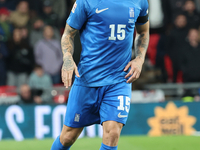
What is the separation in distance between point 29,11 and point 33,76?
2.13 meters

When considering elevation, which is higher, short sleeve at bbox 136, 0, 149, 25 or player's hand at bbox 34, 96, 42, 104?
short sleeve at bbox 136, 0, 149, 25

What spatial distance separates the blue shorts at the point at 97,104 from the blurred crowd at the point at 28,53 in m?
5.09

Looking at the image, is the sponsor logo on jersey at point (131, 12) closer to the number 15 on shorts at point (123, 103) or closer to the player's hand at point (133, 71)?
the player's hand at point (133, 71)

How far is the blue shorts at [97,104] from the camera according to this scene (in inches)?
143

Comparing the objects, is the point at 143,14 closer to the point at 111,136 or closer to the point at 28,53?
the point at 111,136

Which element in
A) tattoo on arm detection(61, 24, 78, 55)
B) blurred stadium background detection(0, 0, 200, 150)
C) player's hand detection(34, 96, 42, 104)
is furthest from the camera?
player's hand detection(34, 96, 42, 104)

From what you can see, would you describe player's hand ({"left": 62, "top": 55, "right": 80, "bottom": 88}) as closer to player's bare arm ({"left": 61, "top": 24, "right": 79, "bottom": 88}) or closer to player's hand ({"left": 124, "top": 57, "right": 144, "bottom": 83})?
player's bare arm ({"left": 61, "top": 24, "right": 79, "bottom": 88})

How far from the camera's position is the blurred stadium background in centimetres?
802

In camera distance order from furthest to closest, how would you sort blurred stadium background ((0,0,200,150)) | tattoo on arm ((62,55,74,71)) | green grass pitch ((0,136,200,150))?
blurred stadium background ((0,0,200,150)) < green grass pitch ((0,136,200,150)) < tattoo on arm ((62,55,74,71))

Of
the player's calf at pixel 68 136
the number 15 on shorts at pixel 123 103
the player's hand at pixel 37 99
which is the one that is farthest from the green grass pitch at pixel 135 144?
the number 15 on shorts at pixel 123 103

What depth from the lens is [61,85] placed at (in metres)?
9.77

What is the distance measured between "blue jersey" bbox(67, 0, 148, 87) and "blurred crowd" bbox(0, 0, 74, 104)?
5.22 m

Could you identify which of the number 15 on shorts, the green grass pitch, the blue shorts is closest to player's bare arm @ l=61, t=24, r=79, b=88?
the blue shorts

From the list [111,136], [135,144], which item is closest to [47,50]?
[135,144]
